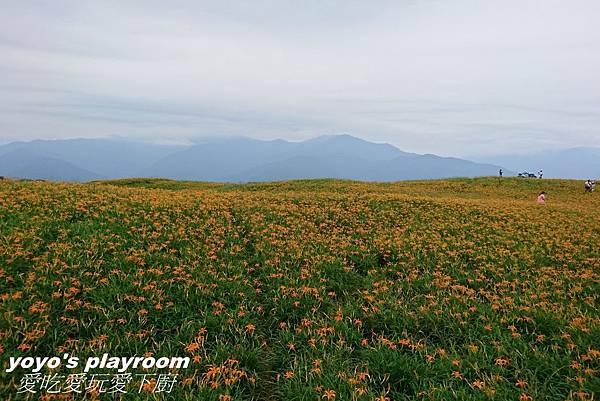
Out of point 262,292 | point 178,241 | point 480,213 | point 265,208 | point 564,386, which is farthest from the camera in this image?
point 480,213

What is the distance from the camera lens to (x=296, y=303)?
24.5 feet

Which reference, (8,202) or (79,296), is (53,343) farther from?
(8,202)

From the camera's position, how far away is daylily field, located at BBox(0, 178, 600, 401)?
5.41 metres

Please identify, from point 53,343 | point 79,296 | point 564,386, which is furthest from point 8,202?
point 564,386

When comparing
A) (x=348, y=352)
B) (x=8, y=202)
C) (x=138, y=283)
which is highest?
(x=8, y=202)

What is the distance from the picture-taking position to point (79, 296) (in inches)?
271

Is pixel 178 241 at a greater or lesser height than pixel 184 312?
greater

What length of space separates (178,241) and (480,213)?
14527mm

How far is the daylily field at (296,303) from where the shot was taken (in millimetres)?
5410

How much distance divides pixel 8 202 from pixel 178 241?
6259 millimetres

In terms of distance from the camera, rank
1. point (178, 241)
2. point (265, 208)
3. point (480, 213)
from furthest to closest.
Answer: point (480, 213), point (265, 208), point (178, 241)

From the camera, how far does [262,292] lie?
8.14 metres

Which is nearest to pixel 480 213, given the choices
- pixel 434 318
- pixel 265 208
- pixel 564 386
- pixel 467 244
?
pixel 467 244

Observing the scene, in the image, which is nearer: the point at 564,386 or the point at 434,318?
the point at 564,386
